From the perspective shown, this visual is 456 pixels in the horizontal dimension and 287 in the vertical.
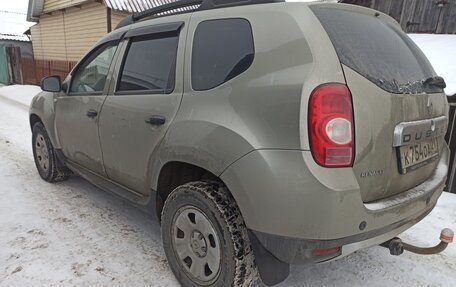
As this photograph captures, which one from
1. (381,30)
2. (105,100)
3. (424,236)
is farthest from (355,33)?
(424,236)

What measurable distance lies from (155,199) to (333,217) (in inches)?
55.0

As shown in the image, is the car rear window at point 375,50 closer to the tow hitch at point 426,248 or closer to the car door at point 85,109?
the tow hitch at point 426,248

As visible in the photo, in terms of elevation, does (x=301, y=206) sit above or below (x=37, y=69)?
above

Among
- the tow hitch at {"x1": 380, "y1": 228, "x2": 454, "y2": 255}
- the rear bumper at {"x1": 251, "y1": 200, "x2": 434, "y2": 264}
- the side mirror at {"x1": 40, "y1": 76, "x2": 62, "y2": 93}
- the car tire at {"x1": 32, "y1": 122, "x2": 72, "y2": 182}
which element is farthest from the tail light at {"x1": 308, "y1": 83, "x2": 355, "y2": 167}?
the car tire at {"x1": 32, "y1": 122, "x2": 72, "y2": 182}

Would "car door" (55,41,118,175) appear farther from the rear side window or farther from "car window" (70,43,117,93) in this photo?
the rear side window

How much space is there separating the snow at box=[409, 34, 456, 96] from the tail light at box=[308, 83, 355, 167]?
149 inches

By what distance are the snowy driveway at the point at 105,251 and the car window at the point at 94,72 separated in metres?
1.29

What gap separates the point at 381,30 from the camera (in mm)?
2197

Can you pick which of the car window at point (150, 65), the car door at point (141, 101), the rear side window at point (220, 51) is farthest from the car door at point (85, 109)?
the rear side window at point (220, 51)

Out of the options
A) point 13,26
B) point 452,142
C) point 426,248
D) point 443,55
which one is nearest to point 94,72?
point 426,248

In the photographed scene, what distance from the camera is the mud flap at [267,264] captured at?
6.32 ft

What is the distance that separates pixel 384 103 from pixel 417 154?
497 millimetres

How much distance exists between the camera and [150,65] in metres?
2.64

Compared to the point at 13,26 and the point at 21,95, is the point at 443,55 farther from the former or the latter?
the point at 13,26
